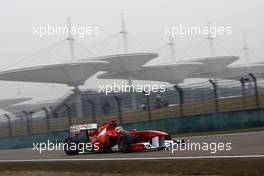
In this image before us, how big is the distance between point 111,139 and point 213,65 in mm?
98843

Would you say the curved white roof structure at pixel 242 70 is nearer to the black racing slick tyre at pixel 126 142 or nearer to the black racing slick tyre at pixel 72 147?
the black racing slick tyre at pixel 72 147

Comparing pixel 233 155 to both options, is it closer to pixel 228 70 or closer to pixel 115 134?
pixel 115 134

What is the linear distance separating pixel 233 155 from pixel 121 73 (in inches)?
3389

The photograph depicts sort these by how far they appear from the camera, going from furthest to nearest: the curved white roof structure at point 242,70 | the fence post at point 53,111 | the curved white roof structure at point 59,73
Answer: the curved white roof structure at point 242,70
the curved white roof structure at point 59,73
the fence post at point 53,111

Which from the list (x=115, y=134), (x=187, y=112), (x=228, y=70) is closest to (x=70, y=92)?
(x=228, y=70)

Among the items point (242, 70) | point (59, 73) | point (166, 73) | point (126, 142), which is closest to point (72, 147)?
point (126, 142)

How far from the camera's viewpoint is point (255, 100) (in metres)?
20.7

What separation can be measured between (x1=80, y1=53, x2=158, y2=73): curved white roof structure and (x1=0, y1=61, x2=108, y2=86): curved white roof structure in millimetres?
6581

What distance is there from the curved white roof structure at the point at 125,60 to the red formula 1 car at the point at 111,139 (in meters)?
73.3

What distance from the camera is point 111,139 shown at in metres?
15.5

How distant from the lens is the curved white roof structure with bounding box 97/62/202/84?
101m

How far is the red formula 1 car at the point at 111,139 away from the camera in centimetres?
1438

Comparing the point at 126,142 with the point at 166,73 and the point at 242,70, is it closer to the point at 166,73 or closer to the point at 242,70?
the point at 166,73

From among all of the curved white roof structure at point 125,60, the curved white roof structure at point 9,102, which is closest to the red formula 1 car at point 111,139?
the curved white roof structure at point 125,60
